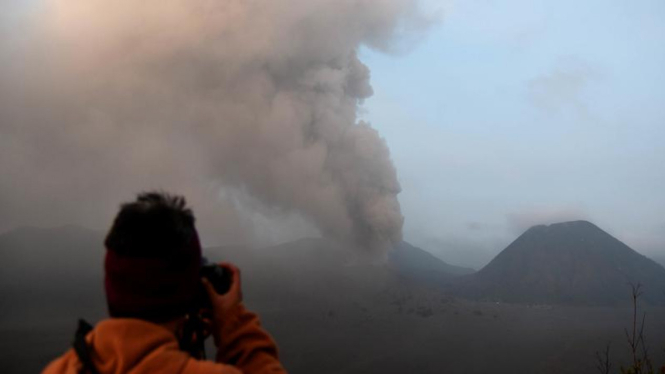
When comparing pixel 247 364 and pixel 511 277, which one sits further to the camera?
pixel 511 277

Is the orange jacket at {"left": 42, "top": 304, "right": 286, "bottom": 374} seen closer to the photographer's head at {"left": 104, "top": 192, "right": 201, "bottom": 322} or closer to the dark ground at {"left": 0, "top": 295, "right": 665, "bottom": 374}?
the photographer's head at {"left": 104, "top": 192, "right": 201, "bottom": 322}

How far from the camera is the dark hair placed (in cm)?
136

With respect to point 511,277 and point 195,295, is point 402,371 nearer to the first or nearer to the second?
point 195,295

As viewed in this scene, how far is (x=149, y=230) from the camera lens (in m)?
1.38

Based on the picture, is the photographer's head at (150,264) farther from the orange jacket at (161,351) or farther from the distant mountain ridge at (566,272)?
the distant mountain ridge at (566,272)

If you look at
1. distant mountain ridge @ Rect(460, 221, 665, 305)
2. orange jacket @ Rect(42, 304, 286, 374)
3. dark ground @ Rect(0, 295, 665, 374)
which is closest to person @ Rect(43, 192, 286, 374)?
orange jacket @ Rect(42, 304, 286, 374)

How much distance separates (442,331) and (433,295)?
8983mm

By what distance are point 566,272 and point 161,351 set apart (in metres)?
61.2

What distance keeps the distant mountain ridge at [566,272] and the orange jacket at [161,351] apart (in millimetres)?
48624

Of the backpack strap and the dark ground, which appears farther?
the dark ground

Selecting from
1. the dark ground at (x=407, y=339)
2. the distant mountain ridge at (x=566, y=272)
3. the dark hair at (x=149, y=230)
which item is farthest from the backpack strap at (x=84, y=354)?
the distant mountain ridge at (x=566, y=272)

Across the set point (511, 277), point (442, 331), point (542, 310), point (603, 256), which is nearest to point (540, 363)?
point (442, 331)

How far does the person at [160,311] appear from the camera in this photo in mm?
1272

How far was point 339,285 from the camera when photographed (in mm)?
35562
